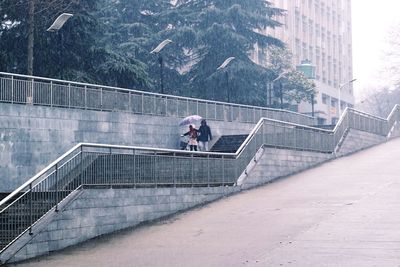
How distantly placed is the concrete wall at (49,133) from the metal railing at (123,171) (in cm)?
459

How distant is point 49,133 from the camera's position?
23.8 metres

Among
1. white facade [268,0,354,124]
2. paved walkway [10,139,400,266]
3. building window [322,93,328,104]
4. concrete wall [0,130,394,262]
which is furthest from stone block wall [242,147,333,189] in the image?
building window [322,93,328,104]

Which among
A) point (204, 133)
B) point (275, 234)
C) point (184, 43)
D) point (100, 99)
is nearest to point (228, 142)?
point (204, 133)

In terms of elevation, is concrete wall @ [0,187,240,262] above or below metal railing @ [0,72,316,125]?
below

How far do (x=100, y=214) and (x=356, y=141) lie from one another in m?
21.2

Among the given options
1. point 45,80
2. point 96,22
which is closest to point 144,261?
point 45,80

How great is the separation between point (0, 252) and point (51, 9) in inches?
791

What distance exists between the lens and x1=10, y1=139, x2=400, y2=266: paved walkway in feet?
40.5

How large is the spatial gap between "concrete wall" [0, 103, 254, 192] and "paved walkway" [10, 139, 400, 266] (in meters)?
6.99

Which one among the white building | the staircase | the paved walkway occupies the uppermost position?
the white building

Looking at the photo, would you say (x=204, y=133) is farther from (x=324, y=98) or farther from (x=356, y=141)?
(x=324, y=98)

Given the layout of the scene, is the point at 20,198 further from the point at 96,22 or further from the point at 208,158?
the point at 96,22

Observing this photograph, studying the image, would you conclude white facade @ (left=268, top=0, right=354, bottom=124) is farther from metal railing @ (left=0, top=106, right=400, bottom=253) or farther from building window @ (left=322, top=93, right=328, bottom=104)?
metal railing @ (left=0, top=106, right=400, bottom=253)

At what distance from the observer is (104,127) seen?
86.4 feet
